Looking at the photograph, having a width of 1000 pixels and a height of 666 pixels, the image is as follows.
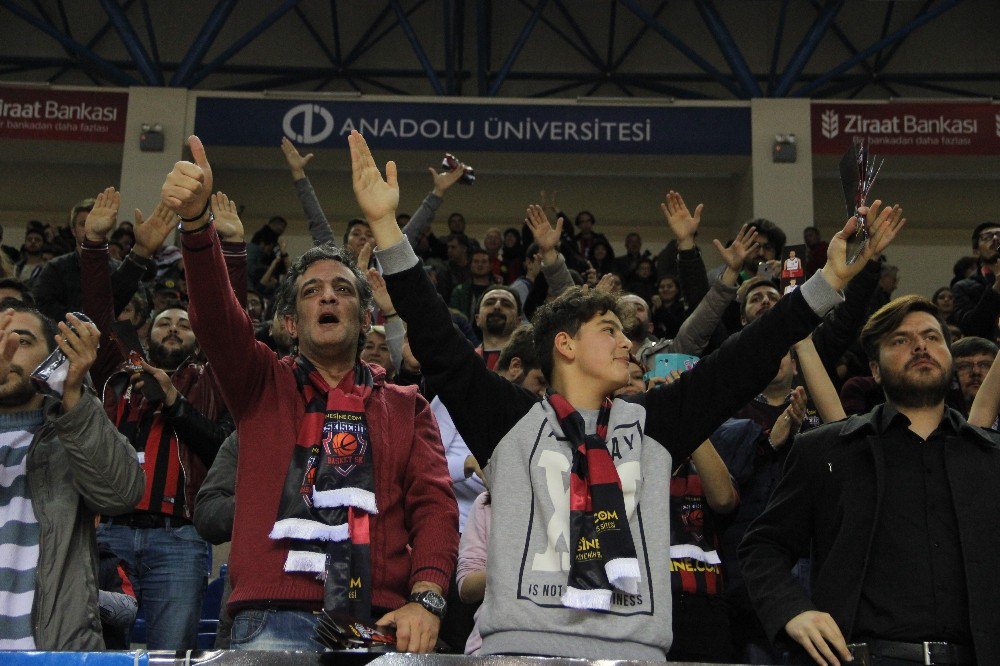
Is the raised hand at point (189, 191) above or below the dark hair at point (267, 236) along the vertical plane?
below

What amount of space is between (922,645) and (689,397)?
2.64 ft

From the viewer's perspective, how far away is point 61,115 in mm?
12586

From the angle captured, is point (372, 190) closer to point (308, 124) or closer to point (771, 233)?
point (771, 233)

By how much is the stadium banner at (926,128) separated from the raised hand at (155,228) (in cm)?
957

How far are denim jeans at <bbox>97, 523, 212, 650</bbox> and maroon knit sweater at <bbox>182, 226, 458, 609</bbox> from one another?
46.0 inches

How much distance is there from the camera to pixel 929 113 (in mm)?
12242

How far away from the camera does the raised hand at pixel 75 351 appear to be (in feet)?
9.01

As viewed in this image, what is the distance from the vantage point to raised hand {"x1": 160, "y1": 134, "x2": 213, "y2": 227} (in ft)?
8.05

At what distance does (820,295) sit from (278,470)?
1303 millimetres

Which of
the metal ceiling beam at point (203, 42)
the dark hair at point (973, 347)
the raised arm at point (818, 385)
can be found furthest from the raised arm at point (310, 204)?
the metal ceiling beam at point (203, 42)

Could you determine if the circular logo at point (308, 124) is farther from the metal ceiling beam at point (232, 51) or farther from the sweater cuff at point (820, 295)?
the sweater cuff at point (820, 295)

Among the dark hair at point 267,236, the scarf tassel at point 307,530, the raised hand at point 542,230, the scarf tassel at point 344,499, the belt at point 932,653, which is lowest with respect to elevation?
the belt at point 932,653

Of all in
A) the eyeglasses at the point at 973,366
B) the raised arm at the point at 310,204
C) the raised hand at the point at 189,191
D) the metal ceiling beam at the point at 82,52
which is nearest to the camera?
the raised hand at the point at 189,191

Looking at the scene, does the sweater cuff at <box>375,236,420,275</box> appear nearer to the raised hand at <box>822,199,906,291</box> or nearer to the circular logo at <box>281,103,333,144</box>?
the raised hand at <box>822,199,906,291</box>
